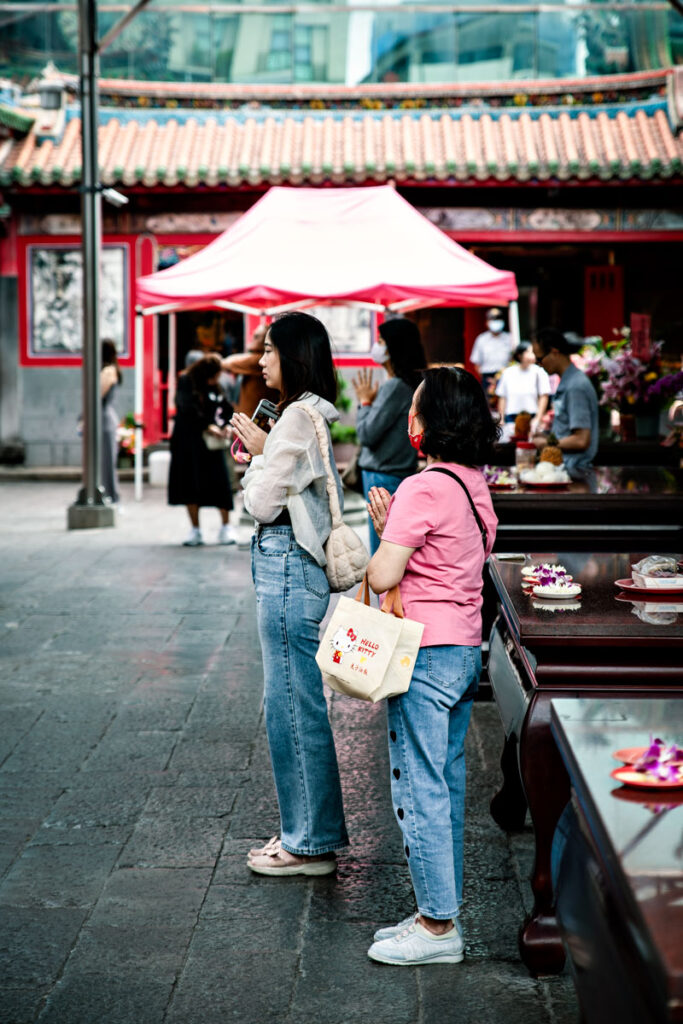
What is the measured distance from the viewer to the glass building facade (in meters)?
16.2

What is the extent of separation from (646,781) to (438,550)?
1187 millimetres

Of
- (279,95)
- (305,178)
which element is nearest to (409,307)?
(305,178)

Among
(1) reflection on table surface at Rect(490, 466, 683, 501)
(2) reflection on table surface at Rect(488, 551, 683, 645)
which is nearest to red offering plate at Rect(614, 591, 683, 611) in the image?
(2) reflection on table surface at Rect(488, 551, 683, 645)

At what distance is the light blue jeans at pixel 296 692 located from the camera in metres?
3.72

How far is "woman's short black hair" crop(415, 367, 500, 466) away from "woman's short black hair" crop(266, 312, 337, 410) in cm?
56

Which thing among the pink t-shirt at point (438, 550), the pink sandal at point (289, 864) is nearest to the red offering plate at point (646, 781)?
the pink t-shirt at point (438, 550)

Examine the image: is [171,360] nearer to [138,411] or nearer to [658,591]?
[138,411]

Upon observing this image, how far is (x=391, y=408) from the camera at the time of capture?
6.91 m

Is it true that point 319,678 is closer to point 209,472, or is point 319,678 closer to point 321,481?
point 321,481

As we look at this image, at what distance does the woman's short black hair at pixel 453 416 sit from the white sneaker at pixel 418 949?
48.6 inches

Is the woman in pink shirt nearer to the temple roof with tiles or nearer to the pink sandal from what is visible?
the pink sandal

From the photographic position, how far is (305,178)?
14.2 meters

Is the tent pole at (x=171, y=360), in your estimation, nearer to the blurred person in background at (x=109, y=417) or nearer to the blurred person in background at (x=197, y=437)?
the blurred person in background at (x=109, y=417)

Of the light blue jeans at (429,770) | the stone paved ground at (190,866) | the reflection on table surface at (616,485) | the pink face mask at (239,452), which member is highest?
the pink face mask at (239,452)
